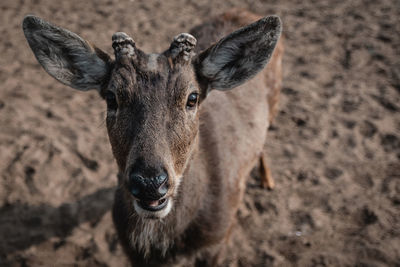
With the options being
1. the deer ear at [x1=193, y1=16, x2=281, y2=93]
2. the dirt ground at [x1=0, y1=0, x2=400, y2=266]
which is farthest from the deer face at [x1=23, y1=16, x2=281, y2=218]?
the dirt ground at [x1=0, y1=0, x2=400, y2=266]

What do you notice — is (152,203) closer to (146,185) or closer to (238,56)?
(146,185)

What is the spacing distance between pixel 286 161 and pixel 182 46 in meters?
3.35

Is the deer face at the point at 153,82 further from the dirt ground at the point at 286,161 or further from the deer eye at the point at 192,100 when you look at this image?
the dirt ground at the point at 286,161

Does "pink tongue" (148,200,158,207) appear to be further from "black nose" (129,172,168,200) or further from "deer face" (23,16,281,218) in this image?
"black nose" (129,172,168,200)

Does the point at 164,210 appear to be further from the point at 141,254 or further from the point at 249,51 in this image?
the point at 249,51

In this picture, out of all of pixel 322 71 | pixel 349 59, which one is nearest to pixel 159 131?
pixel 322 71

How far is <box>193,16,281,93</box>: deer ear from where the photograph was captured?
3.21m

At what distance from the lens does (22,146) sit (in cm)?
584

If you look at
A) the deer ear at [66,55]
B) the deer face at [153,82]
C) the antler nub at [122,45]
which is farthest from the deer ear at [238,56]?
the deer ear at [66,55]

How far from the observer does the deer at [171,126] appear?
2.83m

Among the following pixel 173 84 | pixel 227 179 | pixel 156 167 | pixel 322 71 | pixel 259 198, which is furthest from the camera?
pixel 322 71

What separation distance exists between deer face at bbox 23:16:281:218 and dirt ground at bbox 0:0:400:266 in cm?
204

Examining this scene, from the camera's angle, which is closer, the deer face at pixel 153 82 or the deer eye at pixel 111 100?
the deer face at pixel 153 82

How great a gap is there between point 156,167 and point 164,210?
0.50 metres
